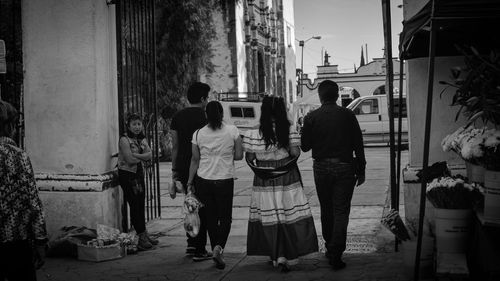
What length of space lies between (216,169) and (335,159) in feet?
3.82

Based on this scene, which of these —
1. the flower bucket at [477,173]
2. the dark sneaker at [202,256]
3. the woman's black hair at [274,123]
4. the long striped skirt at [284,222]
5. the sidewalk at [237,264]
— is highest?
the woman's black hair at [274,123]

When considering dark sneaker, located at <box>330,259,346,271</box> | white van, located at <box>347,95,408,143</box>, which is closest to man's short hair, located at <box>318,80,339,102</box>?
dark sneaker, located at <box>330,259,346,271</box>

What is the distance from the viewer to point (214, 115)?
21.1 feet

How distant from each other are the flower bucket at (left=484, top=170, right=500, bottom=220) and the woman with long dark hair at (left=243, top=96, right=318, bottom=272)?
182 cm

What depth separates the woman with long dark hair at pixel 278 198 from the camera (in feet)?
20.6

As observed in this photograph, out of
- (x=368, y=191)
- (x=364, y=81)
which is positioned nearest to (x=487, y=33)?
(x=368, y=191)

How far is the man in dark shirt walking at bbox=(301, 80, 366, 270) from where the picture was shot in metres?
6.29

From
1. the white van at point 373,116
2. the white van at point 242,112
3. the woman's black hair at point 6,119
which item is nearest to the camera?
the woman's black hair at point 6,119

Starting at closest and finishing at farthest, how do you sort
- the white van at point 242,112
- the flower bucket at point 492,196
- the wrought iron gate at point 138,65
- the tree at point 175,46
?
the flower bucket at point 492,196
the wrought iron gate at point 138,65
the tree at point 175,46
the white van at point 242,112

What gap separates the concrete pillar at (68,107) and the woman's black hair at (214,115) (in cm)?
167

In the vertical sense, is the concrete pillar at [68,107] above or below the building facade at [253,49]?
below

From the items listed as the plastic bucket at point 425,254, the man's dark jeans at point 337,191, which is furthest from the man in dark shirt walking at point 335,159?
the plastic bucket at point 425,254

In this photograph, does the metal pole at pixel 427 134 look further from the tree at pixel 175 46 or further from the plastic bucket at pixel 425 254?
the tree at pixel 175 46

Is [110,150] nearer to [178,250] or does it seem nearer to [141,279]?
[178,250]
